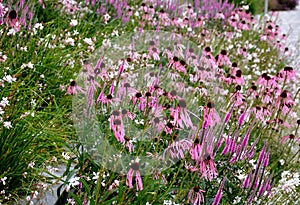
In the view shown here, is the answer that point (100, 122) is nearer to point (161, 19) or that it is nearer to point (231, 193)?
point (231, 193)

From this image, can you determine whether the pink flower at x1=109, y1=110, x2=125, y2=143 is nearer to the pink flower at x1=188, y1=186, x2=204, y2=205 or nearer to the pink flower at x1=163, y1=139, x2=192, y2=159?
the pink flower at x1=163, y1=139, x2=192, y2=159

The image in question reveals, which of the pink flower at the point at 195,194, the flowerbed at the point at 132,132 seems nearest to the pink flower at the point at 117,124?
the flowerbed at the point at 132,132

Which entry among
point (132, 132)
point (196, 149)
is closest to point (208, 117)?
point (196, 149)

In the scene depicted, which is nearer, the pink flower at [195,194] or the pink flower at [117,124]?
the pink flower at [117,124]

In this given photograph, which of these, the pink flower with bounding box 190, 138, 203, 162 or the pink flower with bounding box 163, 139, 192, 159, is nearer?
the pink flower with bounding box 190, 138, 203, 162

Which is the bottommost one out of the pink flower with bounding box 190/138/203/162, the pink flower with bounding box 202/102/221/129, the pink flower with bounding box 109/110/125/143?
the pink flower with bounding box 190/138/203/162

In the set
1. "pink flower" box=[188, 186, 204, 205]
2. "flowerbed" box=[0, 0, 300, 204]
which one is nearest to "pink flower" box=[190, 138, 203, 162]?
"flowerbed" box=[0, 0, 300, 204]

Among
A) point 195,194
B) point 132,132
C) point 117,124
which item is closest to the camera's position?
point 117,124

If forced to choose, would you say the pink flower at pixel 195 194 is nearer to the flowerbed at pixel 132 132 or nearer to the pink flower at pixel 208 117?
the flowerbed at pixel 132 132

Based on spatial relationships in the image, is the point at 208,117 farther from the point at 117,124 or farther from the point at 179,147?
the point at 117,124

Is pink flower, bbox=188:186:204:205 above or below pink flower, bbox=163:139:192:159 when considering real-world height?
below

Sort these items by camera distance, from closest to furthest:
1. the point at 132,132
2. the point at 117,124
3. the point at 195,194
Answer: the point at 117,124 < the point at 195,194 < the point at 132,132

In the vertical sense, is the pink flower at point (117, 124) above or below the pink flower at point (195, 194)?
above

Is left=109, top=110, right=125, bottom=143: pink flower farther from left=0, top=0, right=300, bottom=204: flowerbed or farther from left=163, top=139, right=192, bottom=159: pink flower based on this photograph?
left=163, top=139, right=192, bottom=159: pink flower
